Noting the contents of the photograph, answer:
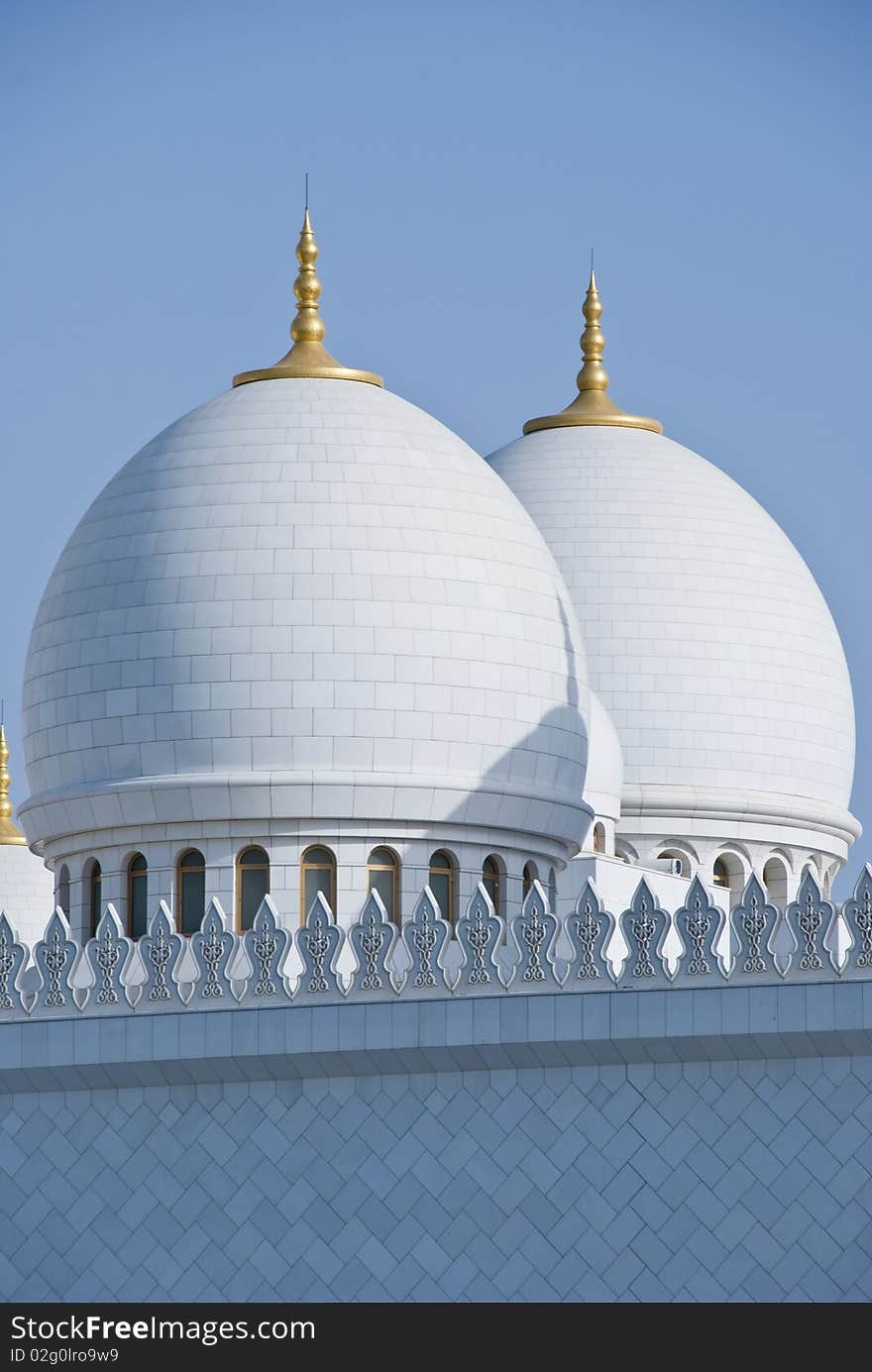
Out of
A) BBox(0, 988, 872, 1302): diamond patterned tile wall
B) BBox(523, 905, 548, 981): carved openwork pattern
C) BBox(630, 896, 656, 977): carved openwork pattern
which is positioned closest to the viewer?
BBox(0, 988, 872, 1302): diamond patterned tile wall

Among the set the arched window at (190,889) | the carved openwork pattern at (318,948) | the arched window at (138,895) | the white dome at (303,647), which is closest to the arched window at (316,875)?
the white dome at (303,647)

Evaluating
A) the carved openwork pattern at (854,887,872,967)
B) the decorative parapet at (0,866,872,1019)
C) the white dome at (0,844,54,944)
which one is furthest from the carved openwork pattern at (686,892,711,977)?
the white dome at (0,844,54,944)

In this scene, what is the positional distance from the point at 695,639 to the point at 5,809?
532 inches

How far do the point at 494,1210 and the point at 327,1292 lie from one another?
1660mm

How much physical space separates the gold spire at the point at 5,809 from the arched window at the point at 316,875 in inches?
671

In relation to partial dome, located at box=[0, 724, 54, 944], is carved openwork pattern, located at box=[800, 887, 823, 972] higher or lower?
lower

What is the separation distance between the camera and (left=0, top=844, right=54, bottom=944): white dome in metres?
43.5

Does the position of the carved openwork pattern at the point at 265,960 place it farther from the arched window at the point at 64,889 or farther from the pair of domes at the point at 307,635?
the arched window at the point at 64,889

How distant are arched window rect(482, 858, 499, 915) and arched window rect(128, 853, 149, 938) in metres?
3.45

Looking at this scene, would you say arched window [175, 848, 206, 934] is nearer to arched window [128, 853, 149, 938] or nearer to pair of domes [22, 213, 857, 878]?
arched window [128, 853, 149, 938]

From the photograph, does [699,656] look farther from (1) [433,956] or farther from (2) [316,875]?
(1) [433,956]

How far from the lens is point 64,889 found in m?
30.1
